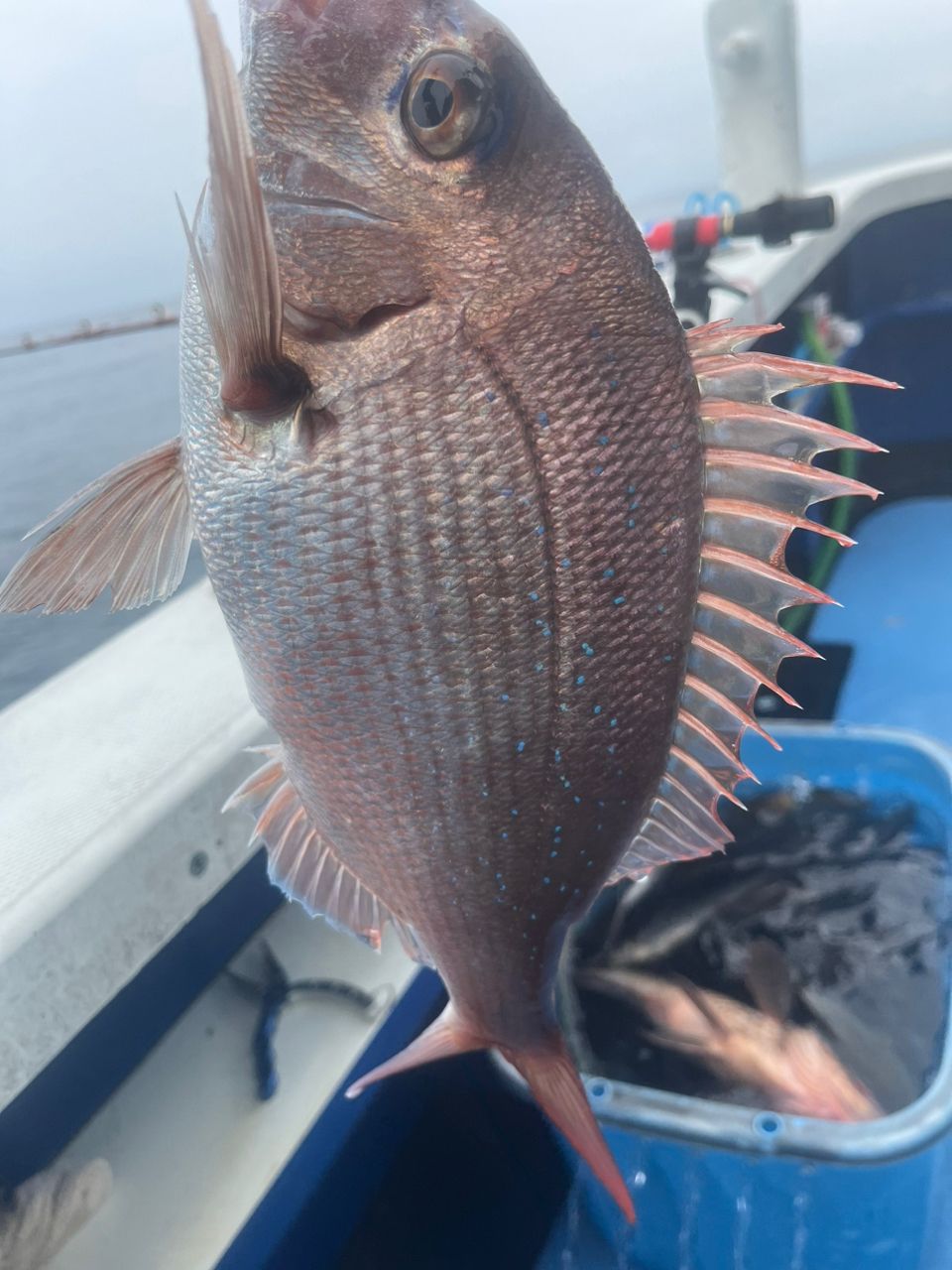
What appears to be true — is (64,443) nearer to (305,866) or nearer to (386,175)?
(305,866)

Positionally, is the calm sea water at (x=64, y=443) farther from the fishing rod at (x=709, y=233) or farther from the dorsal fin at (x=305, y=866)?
the fishing rod at (x=709, y=233)

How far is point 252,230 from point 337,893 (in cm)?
68

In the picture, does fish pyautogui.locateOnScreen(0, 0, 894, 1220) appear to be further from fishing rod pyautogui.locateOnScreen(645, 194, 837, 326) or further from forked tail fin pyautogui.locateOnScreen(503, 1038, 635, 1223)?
fishing rod pyautogui.locateOnScreen(645, 194, 837, 326)

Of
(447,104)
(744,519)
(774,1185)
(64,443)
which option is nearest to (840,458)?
(774,1185)

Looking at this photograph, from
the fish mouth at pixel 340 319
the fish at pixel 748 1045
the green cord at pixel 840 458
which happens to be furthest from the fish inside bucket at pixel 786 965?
the fish mouth at pixel 340 319

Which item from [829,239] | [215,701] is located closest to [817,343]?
[829,239]

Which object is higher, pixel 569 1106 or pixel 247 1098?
pixel 569 1106

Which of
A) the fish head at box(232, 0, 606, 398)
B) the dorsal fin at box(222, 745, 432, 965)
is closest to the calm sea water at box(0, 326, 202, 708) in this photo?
the dorsal fin at box(222, 745, 432, 965)

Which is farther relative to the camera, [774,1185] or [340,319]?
[774,1185]

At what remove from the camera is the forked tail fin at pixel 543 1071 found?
3.02 feet

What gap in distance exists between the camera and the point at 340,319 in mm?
666

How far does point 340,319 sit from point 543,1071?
76 cm

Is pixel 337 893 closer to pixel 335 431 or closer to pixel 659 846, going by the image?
pixel 659 846

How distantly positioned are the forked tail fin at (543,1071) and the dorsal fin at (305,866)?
96 millimetres
